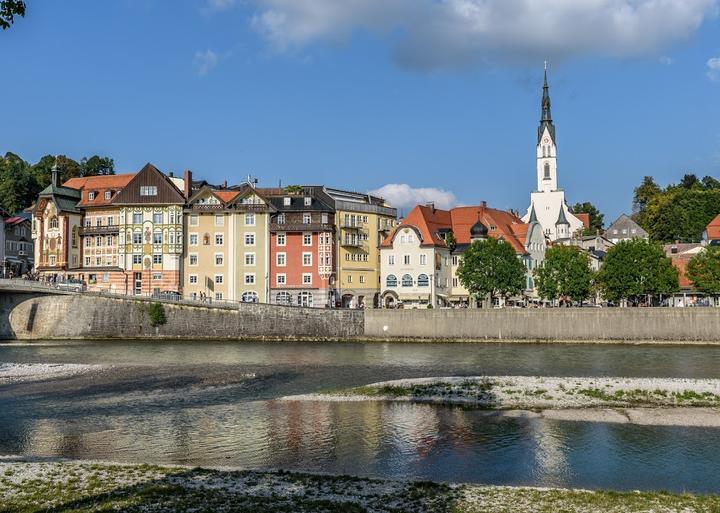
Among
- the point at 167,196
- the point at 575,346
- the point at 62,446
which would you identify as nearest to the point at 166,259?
the point at 167,196

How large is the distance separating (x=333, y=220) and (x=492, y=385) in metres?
54.1

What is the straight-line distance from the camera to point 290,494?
2150cm

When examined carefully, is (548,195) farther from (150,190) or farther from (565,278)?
(150,190)

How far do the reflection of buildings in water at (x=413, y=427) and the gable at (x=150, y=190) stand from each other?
203 feet

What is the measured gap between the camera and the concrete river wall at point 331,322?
74.2m

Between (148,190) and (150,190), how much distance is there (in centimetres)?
27

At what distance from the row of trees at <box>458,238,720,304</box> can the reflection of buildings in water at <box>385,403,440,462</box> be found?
51025 millimetres

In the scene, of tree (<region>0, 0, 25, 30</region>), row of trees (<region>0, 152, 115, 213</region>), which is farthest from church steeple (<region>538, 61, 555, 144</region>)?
tree (<region>0, 0, 25, 30</region>)

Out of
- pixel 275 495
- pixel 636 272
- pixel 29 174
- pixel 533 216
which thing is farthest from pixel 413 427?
pixel 29 174

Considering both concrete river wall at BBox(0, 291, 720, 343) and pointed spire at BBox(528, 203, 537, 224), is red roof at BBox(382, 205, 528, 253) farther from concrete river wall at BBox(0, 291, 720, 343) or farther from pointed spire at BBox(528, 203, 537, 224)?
concrete river wall at BBox(0, 291, 720, 343)

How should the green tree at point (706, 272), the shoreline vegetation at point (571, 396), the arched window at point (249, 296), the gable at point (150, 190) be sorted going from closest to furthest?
the shoreline vegetation at point (571, 396)
the green tree at point (706, 272)
the arched window at point (249, 296)
the gable at point (150, 190)

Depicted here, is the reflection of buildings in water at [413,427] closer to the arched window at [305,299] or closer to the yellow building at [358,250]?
the arched window at [305,299]

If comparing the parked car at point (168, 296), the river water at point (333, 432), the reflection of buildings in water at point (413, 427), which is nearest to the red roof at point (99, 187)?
the parked car at point (168, 296)

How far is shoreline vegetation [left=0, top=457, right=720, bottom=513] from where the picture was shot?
1997 centimetres
